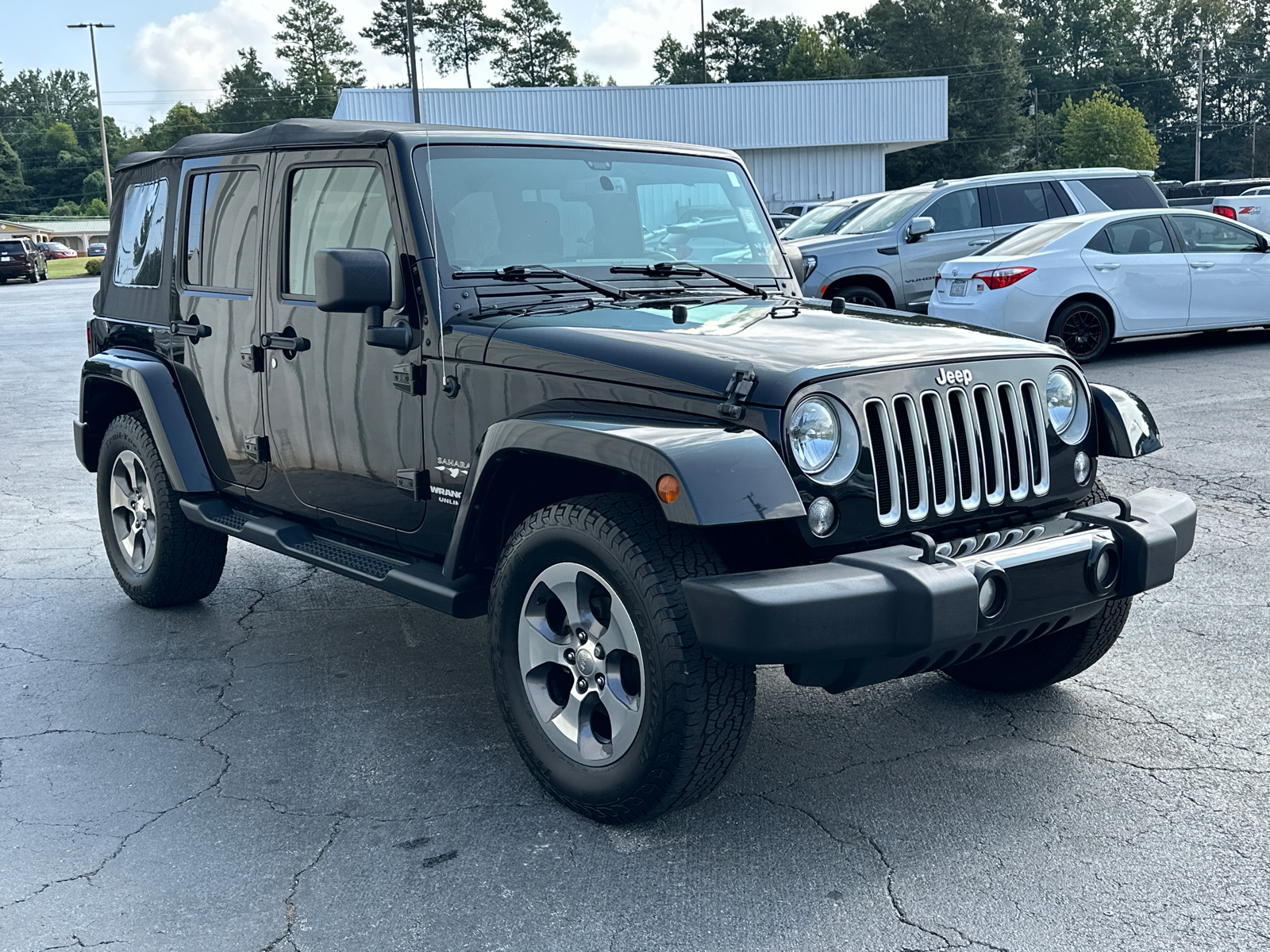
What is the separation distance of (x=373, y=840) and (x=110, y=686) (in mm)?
1795

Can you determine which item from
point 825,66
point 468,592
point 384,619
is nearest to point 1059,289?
point 384,619

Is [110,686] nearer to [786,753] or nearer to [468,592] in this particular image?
[468,592]

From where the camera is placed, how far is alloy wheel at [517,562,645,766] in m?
3.25

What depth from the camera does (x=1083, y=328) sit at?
11594 millimetres

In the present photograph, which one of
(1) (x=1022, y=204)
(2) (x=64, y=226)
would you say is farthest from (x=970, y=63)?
(1) (x=1022, y=204)

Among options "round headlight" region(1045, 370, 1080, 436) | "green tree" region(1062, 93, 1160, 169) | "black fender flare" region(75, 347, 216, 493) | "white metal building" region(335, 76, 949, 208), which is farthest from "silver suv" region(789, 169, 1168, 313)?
"green tree" region(1062, 93, 1160, 169)

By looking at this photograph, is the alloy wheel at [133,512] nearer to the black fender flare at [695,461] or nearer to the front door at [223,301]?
the front door at [223,301]

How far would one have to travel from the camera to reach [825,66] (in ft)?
300

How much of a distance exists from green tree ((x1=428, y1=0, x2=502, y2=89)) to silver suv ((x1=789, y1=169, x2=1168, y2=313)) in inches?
3511

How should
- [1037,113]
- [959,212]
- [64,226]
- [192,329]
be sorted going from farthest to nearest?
[1037,113] → [64,226] → [959,212] → [192,329]

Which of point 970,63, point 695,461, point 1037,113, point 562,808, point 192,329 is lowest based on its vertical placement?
point 562,808

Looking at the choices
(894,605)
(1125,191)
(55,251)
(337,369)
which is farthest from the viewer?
(55,251)

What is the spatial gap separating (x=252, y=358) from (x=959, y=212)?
1080 cm

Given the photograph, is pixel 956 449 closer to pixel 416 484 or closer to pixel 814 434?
pixel 814 434
